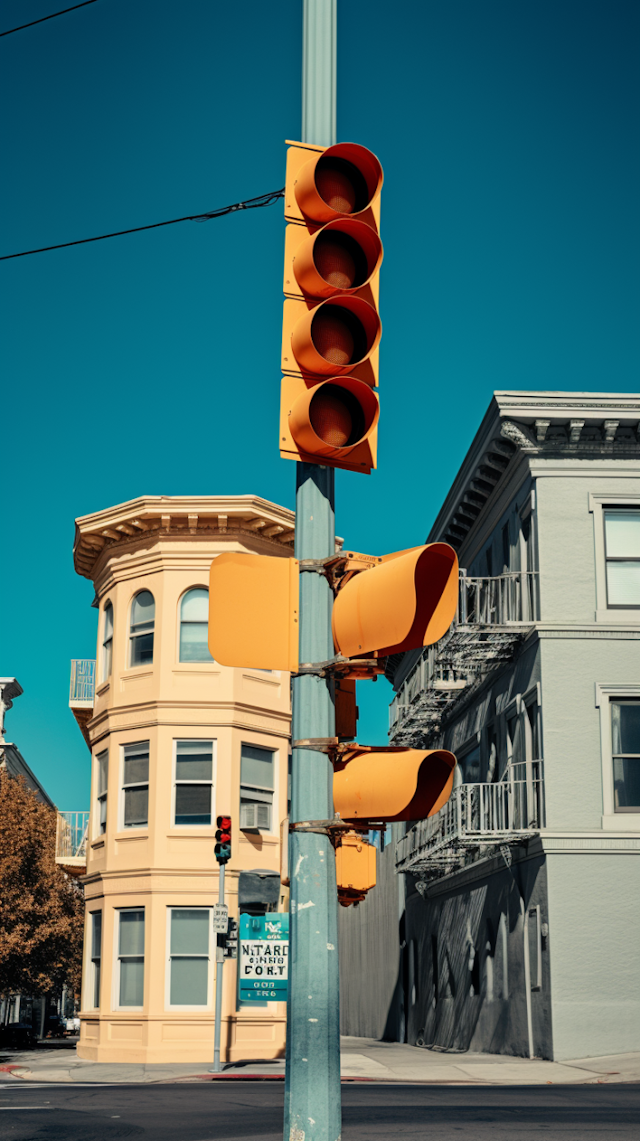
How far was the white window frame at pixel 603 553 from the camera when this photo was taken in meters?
25.1

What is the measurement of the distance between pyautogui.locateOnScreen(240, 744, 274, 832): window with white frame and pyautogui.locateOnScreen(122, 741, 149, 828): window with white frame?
2.26 metres

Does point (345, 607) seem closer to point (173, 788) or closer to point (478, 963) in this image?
point (173, 788)

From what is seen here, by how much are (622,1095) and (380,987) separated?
2984 centimetres

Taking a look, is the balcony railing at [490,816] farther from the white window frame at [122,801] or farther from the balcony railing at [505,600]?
the white window frame at [122,801]

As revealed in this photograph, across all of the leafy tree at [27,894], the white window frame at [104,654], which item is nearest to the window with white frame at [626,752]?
the white window frame at [104,654]

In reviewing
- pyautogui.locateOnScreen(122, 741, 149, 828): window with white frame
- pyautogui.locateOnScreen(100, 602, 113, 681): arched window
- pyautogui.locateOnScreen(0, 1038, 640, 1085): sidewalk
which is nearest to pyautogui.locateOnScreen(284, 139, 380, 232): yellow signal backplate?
pyautogui.locateOnScreen(0, 1038, 640, 1085): sidewalk

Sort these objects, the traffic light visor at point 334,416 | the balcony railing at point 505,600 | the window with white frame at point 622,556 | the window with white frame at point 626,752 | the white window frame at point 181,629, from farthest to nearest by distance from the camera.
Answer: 1. the white window frame at point 181,629
2. the balcony railing at point 505,600
3. the window with white frame at point 622,556
4. the window with white frame at point 626,752
5. the traffic light visor at point 334,416

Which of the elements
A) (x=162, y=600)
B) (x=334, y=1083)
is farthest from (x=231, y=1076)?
(x=334, y=1083)

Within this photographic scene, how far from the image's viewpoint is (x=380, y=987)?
44500 millimetres

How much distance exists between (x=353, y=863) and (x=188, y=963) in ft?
76.3

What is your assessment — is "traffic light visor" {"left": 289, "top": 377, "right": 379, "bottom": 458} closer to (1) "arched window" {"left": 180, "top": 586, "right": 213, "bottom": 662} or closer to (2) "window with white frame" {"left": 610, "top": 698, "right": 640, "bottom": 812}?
(2) "window with white frame" {"left": 610, "top": 698, "right": 640, "bottom": 812}

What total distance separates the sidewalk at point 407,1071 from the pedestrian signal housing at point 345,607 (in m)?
16.5

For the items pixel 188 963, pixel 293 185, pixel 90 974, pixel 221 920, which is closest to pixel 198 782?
pixel 188 963

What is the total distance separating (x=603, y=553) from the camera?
83.6ft
